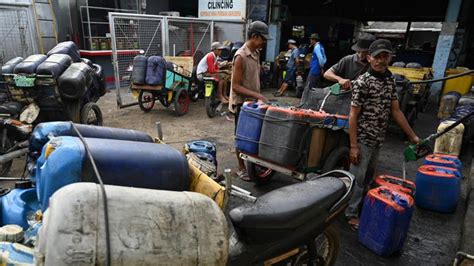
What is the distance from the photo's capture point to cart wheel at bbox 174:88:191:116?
7.35 metres

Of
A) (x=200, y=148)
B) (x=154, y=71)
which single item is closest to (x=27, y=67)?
(x=154, y=71)

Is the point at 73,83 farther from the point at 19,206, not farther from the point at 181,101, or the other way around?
the point at 181,101

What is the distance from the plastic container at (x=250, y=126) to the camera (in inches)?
139

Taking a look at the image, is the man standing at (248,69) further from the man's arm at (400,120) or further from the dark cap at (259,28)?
the man's arm at (400,120)

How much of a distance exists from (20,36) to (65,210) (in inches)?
351

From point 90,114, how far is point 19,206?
398cm

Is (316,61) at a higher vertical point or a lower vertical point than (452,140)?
higher

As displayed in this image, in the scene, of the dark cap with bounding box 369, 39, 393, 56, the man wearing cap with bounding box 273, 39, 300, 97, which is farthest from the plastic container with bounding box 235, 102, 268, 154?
the man wearing cap with bounding box 273, 39, 300, 97

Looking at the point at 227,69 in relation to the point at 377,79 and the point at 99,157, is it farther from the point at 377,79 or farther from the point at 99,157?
the point at 99,157

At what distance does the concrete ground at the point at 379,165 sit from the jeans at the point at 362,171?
26 centimetres

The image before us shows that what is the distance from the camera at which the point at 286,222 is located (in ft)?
6.25

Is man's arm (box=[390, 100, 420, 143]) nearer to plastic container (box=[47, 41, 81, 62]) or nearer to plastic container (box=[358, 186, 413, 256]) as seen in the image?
plastic container (box=[358, 186, 413, 256])

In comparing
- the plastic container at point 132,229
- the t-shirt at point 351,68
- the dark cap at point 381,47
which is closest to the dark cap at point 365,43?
the t-shirt at point 351,68

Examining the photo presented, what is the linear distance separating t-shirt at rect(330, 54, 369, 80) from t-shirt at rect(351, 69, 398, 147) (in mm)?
888
